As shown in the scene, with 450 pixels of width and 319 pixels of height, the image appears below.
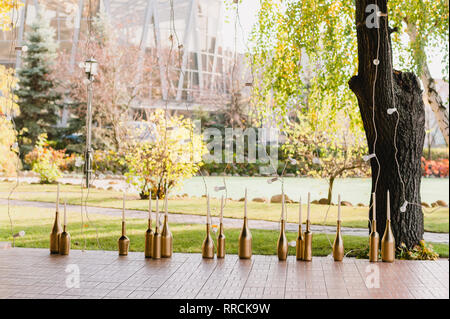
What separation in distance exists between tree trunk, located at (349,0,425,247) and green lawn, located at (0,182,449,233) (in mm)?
2178

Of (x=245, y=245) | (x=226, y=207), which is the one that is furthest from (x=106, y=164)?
(x=245, y=245)

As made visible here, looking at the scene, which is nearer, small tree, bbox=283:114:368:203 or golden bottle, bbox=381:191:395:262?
golden bottle, bbox=381:191:395:262

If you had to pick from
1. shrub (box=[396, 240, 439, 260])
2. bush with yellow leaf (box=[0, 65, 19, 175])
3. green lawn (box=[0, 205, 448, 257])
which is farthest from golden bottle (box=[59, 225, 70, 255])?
bush with yellow leaf (box=[0, 65, 19, 175])

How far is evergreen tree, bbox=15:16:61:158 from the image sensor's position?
1095 cm

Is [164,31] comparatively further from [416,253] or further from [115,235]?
[416,253]

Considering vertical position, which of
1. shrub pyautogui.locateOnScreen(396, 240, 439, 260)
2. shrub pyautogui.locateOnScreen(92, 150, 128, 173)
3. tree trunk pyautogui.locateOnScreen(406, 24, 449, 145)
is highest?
tree trunk pyautogui.locateOnScreen(406, 24, 449, 145)

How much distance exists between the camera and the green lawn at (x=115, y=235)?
4234 millimetres

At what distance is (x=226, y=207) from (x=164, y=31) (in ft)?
25.7

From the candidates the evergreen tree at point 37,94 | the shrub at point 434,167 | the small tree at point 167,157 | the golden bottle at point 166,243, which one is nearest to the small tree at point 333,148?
the small tree at point 167,157

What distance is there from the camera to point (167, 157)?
21.1ft

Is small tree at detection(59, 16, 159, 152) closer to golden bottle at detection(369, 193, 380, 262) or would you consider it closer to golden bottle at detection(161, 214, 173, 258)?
golden bottle at detection(161, 214, 173, 258)
